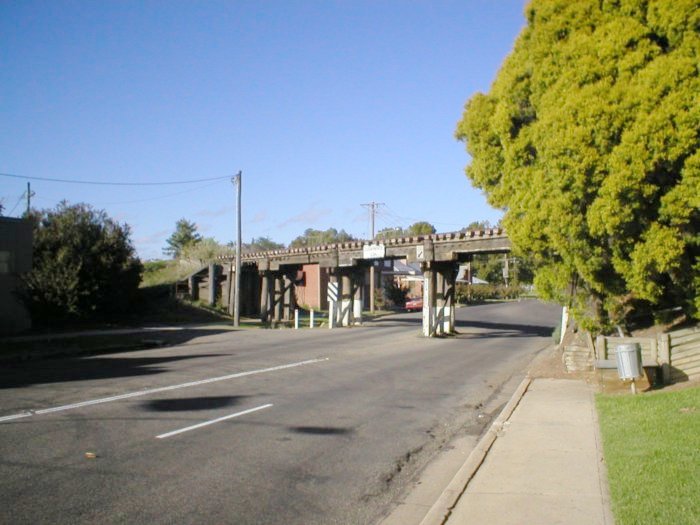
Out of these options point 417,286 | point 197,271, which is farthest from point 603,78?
point 417,286

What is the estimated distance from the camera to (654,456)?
22.9 feet

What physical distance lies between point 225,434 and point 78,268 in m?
23.2

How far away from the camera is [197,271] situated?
4628 centimetres

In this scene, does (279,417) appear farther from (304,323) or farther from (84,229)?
(304,323)

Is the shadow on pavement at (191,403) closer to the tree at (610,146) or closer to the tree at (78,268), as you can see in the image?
the tree at (610,146)

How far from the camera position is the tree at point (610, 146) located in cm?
1138

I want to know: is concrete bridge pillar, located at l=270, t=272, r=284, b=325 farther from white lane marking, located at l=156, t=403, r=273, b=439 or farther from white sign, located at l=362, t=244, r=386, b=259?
white lane marking, located at l=156, t=403, r=273, b=439

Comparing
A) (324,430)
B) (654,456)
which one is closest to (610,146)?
(654,456)

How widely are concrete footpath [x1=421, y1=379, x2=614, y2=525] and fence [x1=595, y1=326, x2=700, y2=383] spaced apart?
89.4 inches

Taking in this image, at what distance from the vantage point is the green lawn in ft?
17.8

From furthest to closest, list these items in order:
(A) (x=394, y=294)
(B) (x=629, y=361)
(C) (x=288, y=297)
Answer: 1. (A) (x=394, y=294)
2. (C) (x=288, y=297)
3. (B) (x=629, y=361)

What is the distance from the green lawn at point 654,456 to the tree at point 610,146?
121 inches

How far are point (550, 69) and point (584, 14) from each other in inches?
48.4

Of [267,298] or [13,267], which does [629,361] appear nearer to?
[13,267]
